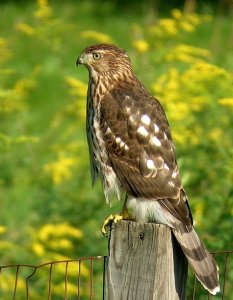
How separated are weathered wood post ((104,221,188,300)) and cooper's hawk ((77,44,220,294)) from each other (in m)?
0.84

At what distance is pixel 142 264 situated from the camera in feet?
13.1

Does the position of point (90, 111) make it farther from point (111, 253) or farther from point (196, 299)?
point (111, 253)

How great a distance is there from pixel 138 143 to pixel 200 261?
→ 3.92ft

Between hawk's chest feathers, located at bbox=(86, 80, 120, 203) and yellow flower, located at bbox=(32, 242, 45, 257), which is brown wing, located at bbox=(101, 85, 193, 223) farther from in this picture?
yellow flower, located at bbox=(32, 242, 45, 257)

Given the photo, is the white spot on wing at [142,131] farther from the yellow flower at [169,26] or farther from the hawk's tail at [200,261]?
the yellow flower at [169,26]

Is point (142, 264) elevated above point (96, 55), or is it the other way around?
point (96, 55)

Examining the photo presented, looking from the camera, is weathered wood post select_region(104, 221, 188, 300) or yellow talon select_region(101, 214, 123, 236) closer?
weathered wood post select_region(104, 221, 188, 300)

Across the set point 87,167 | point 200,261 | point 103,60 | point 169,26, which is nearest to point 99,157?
point 103,60

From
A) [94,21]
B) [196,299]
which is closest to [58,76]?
→ [94,21]

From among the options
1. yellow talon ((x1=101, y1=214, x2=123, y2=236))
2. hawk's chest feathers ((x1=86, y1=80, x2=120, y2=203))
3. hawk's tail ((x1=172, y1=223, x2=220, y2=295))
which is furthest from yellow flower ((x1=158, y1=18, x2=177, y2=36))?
hawk's tail ((x1=172, y1=223, x2=220, y2=295))

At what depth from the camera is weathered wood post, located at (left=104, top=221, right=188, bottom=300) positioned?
3967mm

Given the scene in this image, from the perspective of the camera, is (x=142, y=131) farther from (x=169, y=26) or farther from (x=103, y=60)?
(x=169, y=26)

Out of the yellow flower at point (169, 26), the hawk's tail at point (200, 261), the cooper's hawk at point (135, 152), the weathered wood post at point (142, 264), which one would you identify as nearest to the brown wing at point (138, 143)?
the cooper's hawk at point (135, 152)

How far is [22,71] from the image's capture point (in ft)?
43.0
